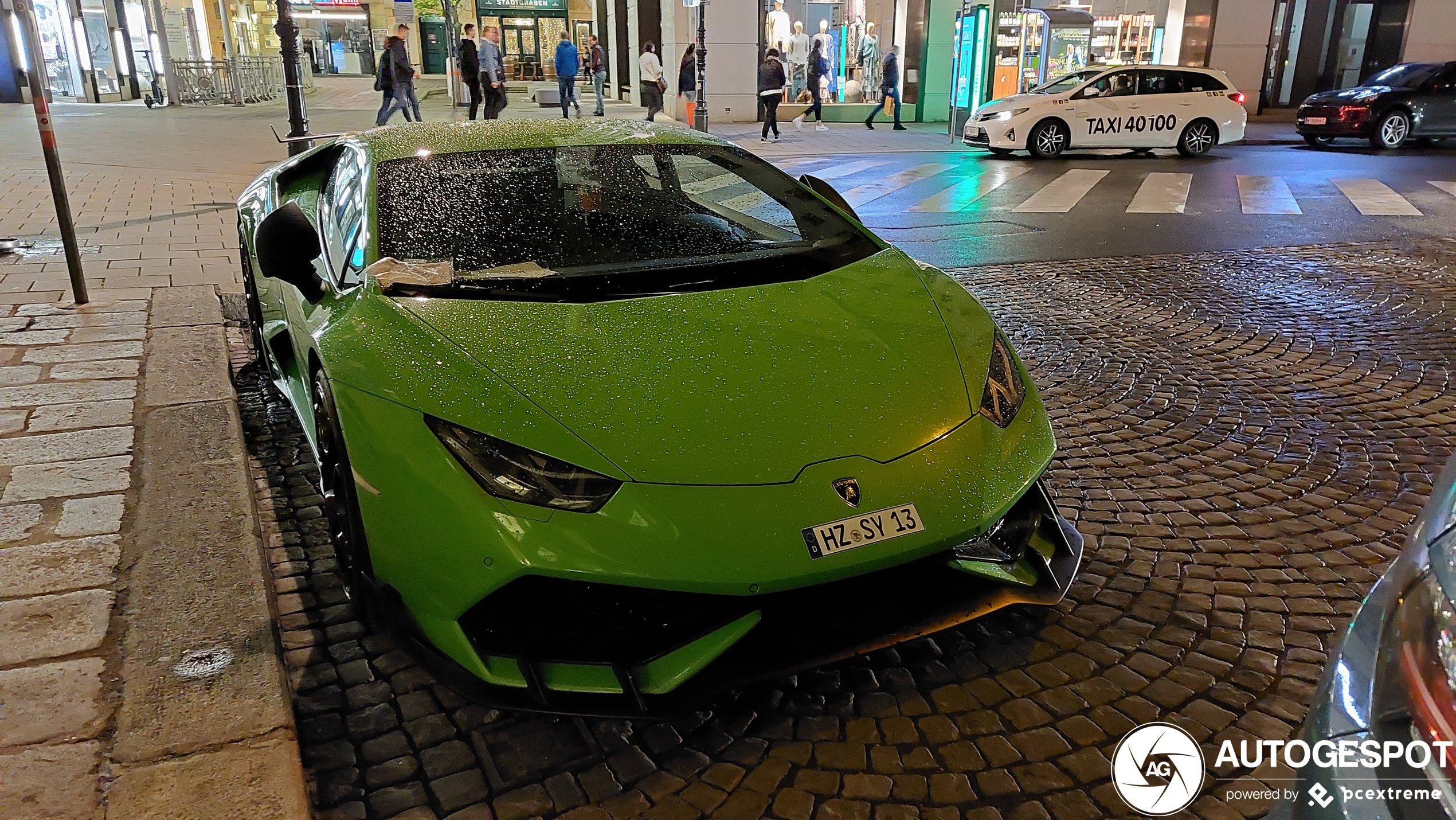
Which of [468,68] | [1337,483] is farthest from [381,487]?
[468,68]

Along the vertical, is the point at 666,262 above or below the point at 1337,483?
above

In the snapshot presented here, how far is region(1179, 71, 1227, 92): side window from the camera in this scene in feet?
52.2

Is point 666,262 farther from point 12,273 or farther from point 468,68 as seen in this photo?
point 468,68

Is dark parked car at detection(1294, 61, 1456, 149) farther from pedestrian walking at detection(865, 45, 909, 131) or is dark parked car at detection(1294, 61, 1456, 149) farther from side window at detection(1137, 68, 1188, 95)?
pedestrian walking at detection(865, 45, 909, 131)

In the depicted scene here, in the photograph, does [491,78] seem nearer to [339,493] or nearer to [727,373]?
[339,493]

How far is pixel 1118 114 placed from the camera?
51.4 ft

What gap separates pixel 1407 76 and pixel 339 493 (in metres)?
19.8

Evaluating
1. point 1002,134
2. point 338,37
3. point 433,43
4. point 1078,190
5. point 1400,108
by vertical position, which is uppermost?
point 338,37

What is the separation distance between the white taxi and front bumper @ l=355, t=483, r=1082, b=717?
14.3 m

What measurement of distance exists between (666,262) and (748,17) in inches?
788

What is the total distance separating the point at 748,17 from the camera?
2155 centimetres

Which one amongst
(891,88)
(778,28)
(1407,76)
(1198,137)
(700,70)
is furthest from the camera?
(778,28)

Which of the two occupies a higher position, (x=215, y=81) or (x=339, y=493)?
(x=215, y=81)

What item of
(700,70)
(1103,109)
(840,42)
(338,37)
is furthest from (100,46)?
(1103,109)
